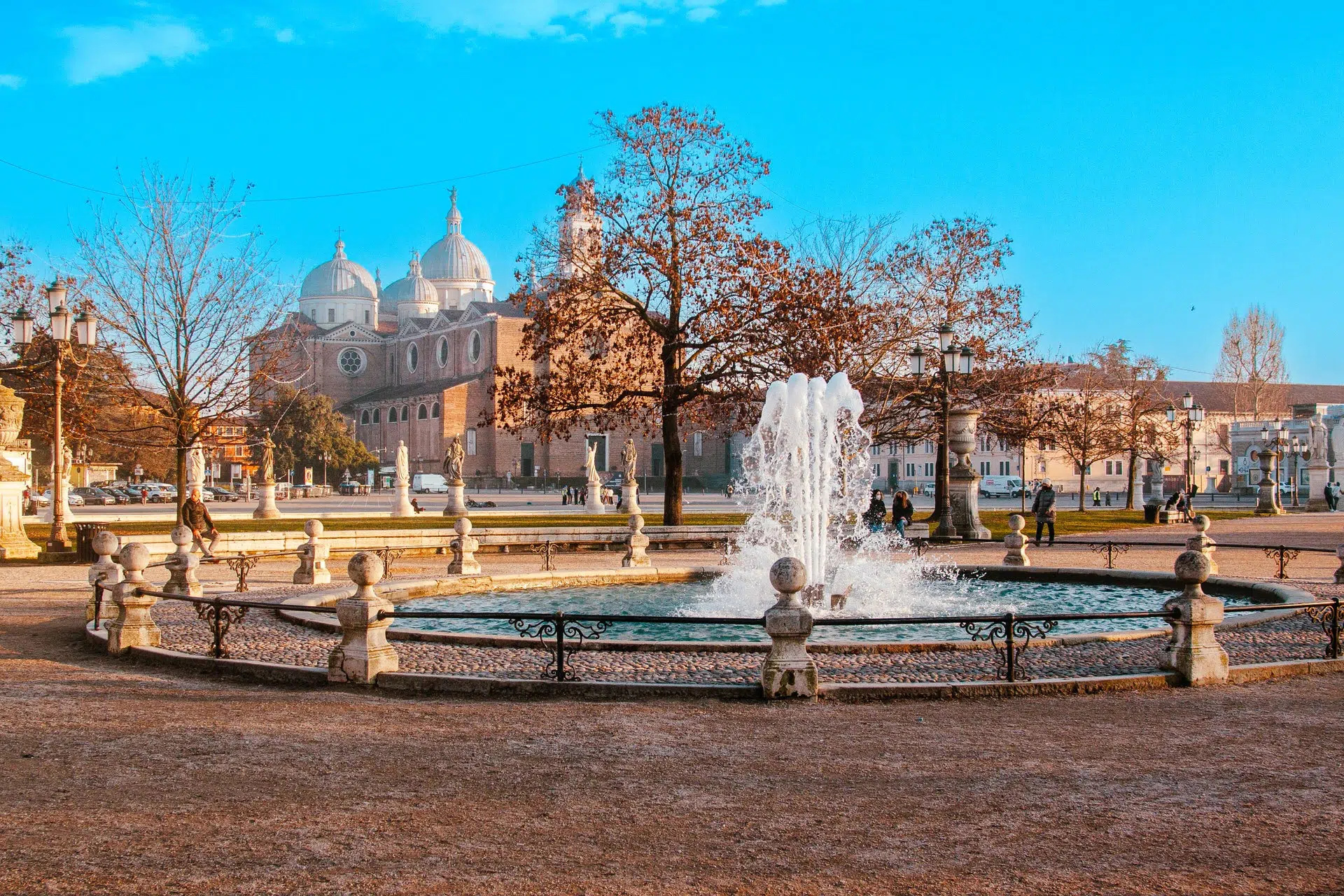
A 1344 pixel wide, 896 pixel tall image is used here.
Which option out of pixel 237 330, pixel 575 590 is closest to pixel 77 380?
pixel 237 330

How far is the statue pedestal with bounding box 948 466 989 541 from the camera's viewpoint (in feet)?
86.3

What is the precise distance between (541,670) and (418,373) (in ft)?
305

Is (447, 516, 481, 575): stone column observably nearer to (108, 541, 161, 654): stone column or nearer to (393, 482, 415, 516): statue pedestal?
(108, 541, 161, 654): stone column

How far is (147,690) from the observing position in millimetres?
8789

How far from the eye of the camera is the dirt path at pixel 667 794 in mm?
4719

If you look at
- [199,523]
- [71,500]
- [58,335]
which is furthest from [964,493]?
[71,500]

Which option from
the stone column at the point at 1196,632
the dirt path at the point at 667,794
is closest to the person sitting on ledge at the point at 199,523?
the dirt path at the point at 667,794

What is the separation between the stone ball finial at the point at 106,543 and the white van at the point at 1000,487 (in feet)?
214

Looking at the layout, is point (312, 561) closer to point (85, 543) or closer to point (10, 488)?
point (85, 543)

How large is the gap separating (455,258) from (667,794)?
10636 cm

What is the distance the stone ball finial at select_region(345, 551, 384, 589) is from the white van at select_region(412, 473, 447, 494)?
65.9 m

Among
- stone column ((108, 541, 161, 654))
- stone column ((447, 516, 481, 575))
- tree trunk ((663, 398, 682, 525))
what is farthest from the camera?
tree trunk ((663, 398, 682, 525))

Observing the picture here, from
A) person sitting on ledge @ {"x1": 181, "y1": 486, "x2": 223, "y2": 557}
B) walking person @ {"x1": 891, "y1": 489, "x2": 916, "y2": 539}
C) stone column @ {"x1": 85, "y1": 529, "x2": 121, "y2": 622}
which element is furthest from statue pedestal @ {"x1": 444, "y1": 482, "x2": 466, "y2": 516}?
stone column @ {"x1": 85, "y1": 529, "x2": 121, "y2": 622}

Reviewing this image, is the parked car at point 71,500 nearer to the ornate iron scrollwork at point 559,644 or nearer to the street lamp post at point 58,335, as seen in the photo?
the street lamp post at point 58,335
